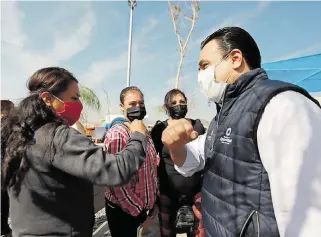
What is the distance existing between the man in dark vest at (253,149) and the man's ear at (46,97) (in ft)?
2.32

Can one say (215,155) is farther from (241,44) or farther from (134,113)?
(134,113)

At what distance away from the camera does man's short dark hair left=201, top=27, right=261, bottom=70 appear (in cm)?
130

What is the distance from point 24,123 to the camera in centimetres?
136

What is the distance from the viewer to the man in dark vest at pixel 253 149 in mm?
802

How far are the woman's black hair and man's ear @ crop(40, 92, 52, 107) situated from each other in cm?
2

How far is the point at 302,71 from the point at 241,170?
15.9 ft

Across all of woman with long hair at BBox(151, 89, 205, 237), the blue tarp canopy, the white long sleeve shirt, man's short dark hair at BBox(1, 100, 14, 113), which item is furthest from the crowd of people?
the blue tarp canopy

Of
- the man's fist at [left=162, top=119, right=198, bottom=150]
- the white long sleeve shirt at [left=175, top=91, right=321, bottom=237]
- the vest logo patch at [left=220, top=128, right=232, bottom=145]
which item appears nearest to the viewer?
the white long sleeve shirt at [left=175, top=91, right=321, bottom=237]

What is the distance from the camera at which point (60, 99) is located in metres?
1.54

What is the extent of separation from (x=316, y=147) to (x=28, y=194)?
4.13 feet

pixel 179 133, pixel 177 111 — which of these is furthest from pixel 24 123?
pixel 177 111

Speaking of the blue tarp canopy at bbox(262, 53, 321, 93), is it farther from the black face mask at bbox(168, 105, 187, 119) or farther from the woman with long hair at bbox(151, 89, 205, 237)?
the woman with long hair at bbox(151, 89, 205, 237)

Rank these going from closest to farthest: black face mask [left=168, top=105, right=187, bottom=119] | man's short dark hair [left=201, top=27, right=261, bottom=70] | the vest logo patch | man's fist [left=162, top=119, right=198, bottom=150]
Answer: the vest logo patch → man's fist [left=162, top=119, right=198, bottom=150] → man's short dark hair [left=201, top=27, right=261, bottom=70] → black face mask [left=168, top=105, right=187, bottom=119]

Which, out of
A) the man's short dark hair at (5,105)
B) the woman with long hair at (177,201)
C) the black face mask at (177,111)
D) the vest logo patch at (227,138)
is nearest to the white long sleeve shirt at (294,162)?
the vest logo patch at (227,138)
